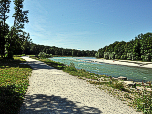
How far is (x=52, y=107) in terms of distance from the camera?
5.05 m

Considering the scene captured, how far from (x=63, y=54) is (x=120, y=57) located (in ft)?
308

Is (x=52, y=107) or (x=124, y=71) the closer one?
(x=52, y=107)

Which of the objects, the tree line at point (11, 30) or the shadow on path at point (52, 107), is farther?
the tree line at point (11, 30)

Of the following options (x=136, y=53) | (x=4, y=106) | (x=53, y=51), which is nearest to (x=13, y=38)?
(x=4, y=106)

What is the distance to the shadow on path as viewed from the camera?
468cm

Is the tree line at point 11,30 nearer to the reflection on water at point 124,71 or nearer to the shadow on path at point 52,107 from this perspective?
the reflection on water at point 124,71

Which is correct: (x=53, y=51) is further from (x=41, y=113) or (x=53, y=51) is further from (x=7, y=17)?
(x=41, y=113)

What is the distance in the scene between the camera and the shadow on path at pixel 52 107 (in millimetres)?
4684

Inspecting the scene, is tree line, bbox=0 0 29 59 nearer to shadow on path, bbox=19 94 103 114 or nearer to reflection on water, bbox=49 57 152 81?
reflection on water, bbox=49 57 152 81

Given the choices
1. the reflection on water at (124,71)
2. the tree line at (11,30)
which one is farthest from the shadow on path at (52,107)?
the tree line at (11,30)

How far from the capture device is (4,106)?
15.8ft

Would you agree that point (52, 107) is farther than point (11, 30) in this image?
No

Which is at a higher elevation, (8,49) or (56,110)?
(8,49)

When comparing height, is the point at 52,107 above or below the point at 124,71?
above
